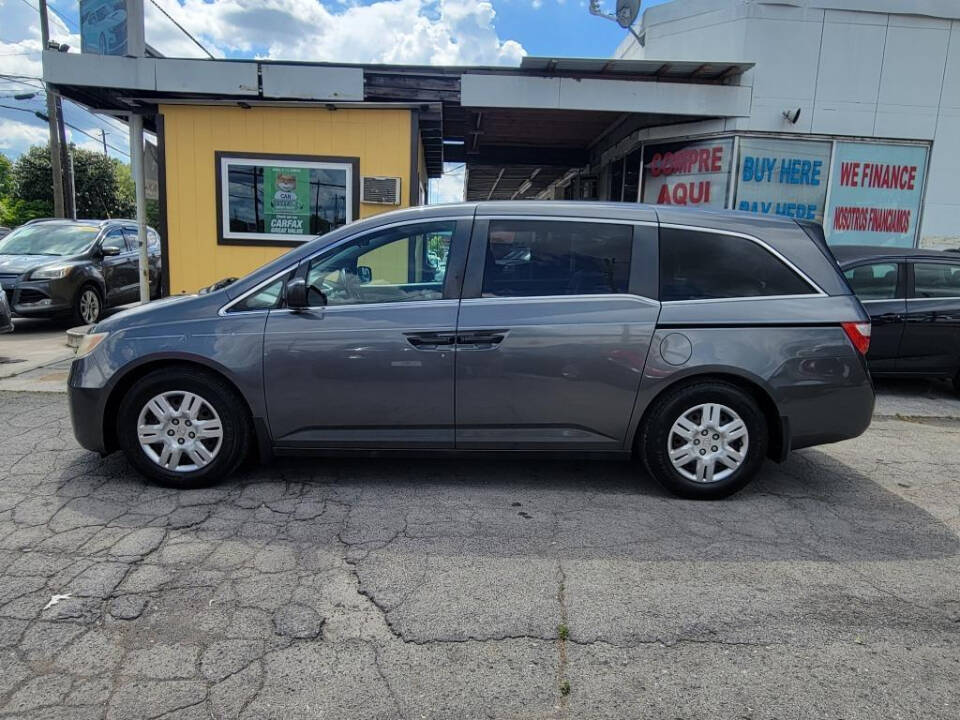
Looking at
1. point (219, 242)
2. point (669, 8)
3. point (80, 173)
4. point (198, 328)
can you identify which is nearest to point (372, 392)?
point (198, 328)

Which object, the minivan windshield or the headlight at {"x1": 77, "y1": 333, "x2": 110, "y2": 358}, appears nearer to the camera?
the headlight at {"x1": 77, "y1": 333, "x2": 110, "y2": 358}

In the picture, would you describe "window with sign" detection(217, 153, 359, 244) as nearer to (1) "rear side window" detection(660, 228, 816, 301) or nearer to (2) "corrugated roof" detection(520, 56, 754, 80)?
(2) "corrugated roof" detection(520, 56, 754, 80)

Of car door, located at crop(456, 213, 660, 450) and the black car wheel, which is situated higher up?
car door, located at crop(456, 213, 660, 450)

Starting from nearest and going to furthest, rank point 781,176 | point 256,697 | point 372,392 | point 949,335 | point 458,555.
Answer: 1. point 256,697
2. point 458,555
3. point 372,392
4. point 949,335
5. point 781,176

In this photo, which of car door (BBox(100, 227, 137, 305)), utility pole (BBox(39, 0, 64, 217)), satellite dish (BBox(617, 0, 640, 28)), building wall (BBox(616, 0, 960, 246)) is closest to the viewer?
building wall (BBox(616, 0, 960, 246))

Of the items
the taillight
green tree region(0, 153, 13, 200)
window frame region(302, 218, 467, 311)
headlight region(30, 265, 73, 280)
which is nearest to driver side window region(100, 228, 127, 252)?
headlight region(30, 265, 73, 280)

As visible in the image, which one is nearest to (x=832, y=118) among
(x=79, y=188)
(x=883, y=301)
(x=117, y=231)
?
(x=883, y=301)

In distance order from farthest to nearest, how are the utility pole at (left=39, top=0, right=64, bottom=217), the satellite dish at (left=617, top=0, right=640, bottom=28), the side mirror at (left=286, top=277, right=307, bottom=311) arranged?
the utility pole at (left=39, top=0, right=64, bottom=217)
the satellite dish at (left=617, top=0, right=640, bottom=28)
the side mirror at (left=286, top=277, right=307, bottom=311)

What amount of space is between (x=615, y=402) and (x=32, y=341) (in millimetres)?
9062

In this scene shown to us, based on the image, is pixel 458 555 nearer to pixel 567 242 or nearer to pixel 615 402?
pixel 615 402

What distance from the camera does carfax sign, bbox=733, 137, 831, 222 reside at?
9125 millimetres

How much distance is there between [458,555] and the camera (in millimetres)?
3309

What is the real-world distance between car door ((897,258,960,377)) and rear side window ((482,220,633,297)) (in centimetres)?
457

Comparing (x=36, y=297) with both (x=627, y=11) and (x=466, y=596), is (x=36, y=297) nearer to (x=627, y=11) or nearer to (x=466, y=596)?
(x=627, y=11)
